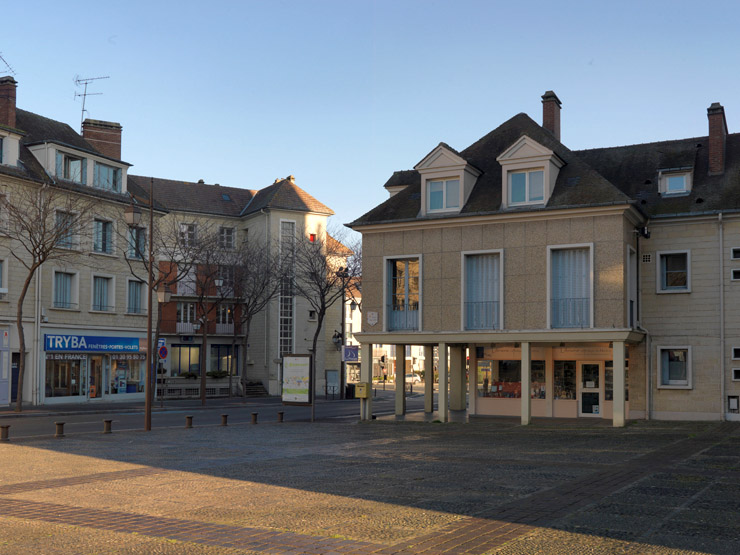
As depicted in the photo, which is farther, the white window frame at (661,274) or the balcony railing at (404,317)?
the balcony railing at (404,317)

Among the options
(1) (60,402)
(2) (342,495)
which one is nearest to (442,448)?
(2) (342,495)

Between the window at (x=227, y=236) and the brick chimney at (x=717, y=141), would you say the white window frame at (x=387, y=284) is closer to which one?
the brick chimney at (x=717, y=141)

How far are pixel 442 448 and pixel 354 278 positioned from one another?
35972 millimetres

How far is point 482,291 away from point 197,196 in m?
39.5

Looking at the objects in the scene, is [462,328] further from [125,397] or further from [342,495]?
[125,397]

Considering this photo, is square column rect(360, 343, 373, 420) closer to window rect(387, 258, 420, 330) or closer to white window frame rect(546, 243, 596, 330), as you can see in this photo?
window rect(387, 258, 420, 330)

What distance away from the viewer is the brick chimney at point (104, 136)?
4691cm

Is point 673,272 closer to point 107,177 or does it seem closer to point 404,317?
point 404,317

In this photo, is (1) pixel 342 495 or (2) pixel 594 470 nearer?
(1) pixel 342 495

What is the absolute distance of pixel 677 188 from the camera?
27.8 metres

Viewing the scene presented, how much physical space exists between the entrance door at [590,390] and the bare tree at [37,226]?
21.1 m

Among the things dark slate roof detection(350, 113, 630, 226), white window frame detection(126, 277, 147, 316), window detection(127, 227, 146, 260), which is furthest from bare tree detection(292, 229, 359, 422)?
dark slate roof detection(350, 113, 630, 226)

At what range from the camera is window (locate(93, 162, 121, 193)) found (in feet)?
143

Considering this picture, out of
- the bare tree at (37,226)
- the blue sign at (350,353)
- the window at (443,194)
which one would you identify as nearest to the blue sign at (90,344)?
the bare tree at (37,226)
